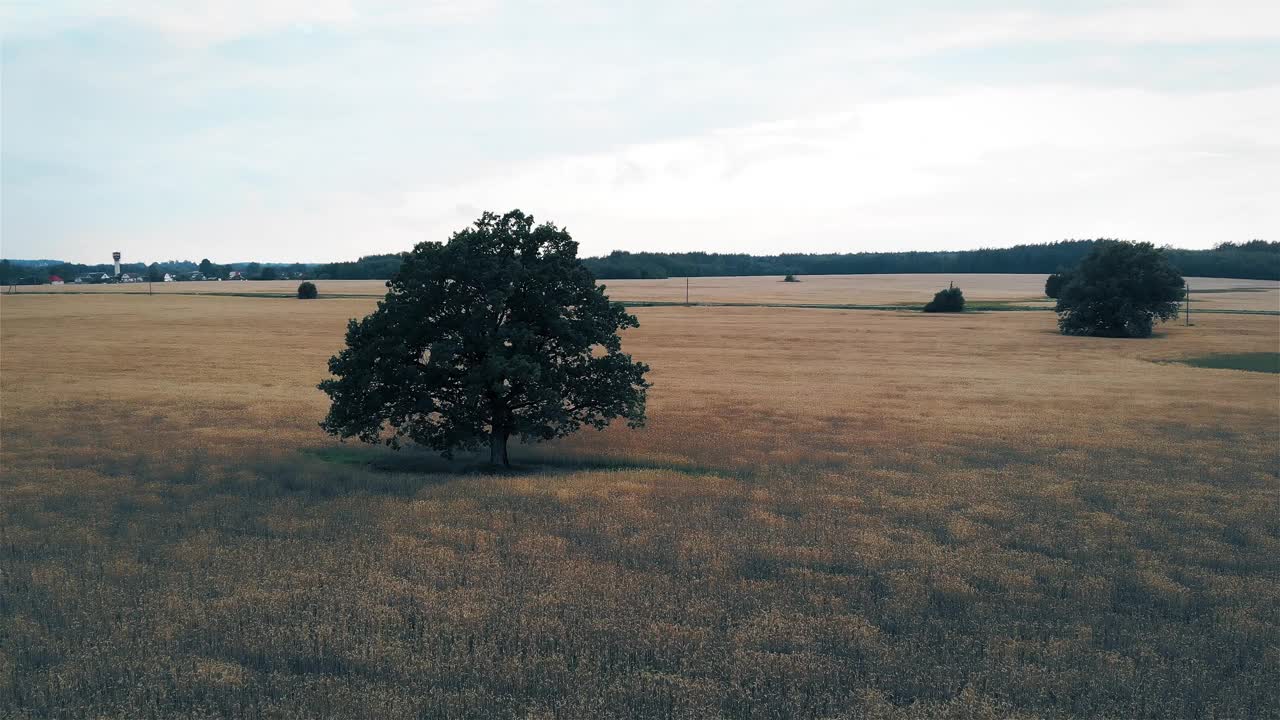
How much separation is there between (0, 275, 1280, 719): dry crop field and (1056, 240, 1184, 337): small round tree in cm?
5387

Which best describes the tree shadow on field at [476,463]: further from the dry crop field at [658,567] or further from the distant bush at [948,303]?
the distant bush at [948,303]

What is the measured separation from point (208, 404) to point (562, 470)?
19.6m

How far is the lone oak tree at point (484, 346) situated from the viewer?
2541 cm

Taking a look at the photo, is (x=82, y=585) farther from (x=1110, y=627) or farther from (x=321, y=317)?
(x=321, y=317)

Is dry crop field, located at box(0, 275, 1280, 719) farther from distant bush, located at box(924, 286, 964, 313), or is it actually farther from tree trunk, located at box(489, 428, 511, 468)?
distant bush, located at box(924, 286, 964, 313)

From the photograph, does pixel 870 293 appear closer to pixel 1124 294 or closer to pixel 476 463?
pixel 1124 294

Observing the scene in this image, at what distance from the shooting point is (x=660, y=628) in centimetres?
1352

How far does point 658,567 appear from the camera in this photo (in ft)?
54.1

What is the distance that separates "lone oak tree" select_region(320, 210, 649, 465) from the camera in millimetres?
25406

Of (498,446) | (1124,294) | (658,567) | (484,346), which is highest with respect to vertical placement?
(1124,294)

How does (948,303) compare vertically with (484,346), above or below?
below

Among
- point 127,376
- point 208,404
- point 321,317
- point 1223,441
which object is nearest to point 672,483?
point 1223,441

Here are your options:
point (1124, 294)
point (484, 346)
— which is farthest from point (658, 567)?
point (1124, 294)

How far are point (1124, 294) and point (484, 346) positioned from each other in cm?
8105
